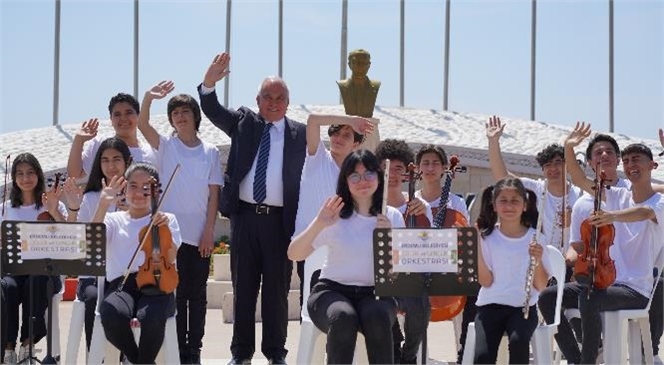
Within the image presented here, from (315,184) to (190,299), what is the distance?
1.04 meters

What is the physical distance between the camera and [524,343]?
549 centimetres

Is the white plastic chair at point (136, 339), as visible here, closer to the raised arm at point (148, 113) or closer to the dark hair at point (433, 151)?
the raised arm at point (148, 113)

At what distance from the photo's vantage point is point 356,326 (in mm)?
5277

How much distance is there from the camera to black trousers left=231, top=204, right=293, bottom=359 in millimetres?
6641

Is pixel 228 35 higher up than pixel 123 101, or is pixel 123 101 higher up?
pixel 228 35

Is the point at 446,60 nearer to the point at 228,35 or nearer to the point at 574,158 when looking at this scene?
the point at 228,35

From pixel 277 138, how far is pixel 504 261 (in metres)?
1.72

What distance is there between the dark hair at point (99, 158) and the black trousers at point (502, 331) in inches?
89.4

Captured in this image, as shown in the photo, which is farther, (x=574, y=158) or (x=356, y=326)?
(x=574, y=158)

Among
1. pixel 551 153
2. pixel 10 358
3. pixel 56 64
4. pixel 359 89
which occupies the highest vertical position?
pixel 56 64

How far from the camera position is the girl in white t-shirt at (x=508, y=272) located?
5.57m

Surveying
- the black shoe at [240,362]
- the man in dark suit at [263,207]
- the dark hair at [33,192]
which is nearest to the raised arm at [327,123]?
the man in dark suit at [263,207]

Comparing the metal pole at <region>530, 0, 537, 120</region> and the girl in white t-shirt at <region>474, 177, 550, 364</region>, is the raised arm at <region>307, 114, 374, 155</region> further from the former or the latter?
the metal pole at <region>530, 0, 537, 120</region>

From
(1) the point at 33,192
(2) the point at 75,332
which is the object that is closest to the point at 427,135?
(1) the point at 33,192
